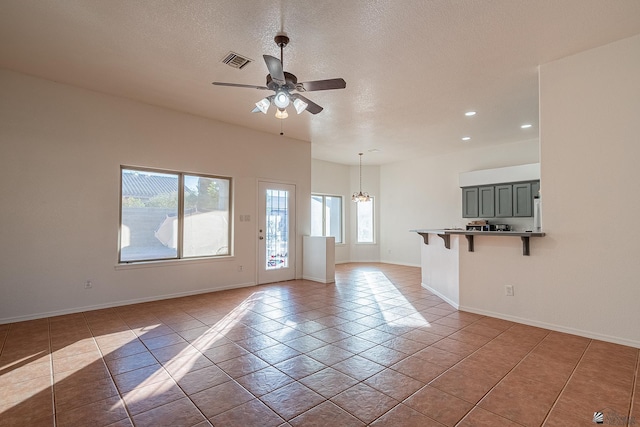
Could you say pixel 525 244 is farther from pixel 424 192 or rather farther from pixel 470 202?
pixel 424 192

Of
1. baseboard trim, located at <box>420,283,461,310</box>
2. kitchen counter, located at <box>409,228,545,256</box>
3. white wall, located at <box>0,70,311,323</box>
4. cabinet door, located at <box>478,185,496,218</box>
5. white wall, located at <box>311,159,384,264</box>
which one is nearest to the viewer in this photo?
kitchen counter, located at <box>409,228,545,256</box>

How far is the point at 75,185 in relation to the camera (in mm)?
4266

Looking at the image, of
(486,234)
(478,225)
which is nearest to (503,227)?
(478,225)

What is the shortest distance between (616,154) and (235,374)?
4.18 m

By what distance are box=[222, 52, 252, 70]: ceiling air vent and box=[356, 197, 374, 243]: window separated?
6776mm

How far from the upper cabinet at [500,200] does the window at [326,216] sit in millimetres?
3588

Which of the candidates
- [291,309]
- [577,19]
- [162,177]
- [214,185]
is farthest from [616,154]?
[162,177]

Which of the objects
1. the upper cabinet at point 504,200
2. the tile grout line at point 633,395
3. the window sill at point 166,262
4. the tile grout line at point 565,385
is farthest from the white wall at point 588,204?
the window sill at point 166,262

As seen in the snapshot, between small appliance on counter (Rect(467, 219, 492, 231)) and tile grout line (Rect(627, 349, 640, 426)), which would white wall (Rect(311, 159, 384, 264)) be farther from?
tile grout line (Rect(627, 349, 640, 426))

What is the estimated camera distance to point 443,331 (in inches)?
141

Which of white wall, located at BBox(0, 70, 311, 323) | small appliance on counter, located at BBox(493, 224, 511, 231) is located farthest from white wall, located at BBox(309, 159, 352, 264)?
small appliance on counter, located at BBox(493, 224, 511, 231)

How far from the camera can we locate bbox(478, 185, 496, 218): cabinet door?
700cm

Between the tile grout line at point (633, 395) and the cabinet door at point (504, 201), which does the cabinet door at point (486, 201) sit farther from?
the tile grout line at point (633, 395)

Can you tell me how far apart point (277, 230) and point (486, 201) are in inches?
184
